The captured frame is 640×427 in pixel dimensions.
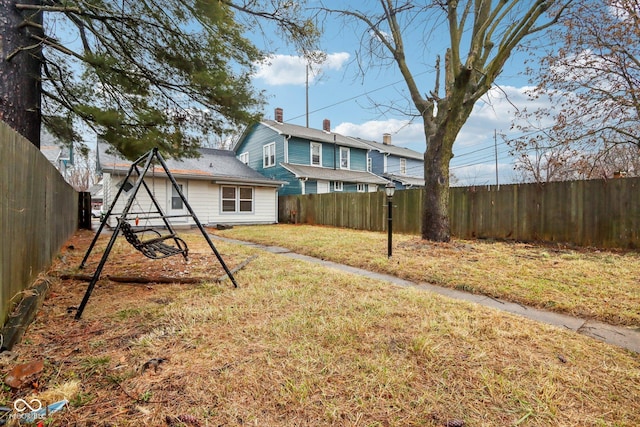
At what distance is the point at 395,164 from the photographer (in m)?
22.9

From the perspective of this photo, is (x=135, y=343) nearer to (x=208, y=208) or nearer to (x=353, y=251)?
(x=353, y=251)

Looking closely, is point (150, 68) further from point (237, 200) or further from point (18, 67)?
point (237, 200)

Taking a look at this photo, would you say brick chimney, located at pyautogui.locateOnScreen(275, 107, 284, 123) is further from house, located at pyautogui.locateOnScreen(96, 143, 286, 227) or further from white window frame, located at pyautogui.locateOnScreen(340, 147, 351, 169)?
house, located at pyautogui.locateOnScreen(96, 143, 286, 227)

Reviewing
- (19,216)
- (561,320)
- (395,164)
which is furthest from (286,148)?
(561,320)

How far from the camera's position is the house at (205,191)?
1133 cm

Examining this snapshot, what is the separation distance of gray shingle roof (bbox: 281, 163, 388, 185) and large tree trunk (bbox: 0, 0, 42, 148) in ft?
37.5

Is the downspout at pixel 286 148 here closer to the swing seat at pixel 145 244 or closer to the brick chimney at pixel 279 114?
the brick chimney at pixel 279 114

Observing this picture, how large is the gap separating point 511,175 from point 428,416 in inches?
908

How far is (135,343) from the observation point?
2080 millimetres

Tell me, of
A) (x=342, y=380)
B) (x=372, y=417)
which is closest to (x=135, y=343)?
(x=342, y=380)

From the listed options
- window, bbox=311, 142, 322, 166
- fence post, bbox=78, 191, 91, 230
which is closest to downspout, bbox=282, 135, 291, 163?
window, bbox=311, 142, 322, 166

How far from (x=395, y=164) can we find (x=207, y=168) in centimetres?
1451

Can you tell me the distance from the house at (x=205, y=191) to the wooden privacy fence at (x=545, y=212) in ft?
23.6

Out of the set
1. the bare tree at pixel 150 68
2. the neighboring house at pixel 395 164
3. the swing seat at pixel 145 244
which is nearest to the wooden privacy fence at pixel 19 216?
the swing seat at pixel 145 244
